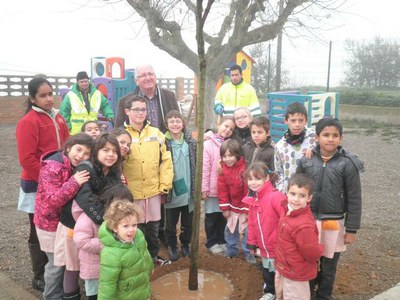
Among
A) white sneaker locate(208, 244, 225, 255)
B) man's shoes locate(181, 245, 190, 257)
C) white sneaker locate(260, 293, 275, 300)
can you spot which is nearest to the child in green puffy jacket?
white sneaker locate(260, 293, 275, 300)

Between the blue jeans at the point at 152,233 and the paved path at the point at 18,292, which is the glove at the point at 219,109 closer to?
the blue jeans at the point at 152,233

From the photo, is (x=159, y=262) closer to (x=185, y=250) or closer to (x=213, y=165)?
(x=185, y=250)

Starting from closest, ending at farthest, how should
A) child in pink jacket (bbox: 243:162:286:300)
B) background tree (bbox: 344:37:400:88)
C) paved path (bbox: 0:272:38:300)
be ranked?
child in pink jacket (bbox: 243:162:286:300) < paved path (bbox: 0:272:38:300) < background tree (bbox: 344:37:400:88)

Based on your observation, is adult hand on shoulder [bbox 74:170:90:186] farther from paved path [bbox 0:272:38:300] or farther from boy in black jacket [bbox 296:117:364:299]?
boy in black jacket [bbox 296:117:364:299]

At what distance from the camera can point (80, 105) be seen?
22.1 feet

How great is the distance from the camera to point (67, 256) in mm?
3188

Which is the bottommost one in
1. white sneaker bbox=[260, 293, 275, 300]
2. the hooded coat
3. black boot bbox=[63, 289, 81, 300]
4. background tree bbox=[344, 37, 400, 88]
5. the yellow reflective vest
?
white sneaker bbox=[260, 293, 275, 300]

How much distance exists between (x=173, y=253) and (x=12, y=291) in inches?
60.2

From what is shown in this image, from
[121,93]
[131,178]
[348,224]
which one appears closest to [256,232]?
[348,224]

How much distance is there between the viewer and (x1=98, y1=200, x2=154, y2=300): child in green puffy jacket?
9.00 ft

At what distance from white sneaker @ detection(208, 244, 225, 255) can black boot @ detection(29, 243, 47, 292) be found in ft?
5.46

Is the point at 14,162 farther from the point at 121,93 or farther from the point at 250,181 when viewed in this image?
the point at 250,181

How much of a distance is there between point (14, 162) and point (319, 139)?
827cm

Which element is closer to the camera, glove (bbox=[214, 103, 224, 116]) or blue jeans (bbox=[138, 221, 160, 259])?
blue jeans (bbox=[138, 221, 160, 259])
